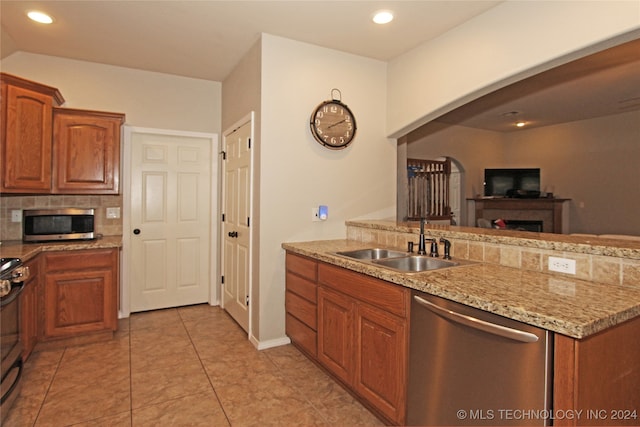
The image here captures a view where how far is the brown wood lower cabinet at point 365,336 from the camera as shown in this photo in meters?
1.90

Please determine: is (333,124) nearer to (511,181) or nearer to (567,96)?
(567,96)

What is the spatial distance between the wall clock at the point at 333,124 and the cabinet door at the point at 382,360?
1.67 meters

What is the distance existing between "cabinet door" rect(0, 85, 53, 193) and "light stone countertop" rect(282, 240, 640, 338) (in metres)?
2.88

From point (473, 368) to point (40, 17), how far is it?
12.4 ft

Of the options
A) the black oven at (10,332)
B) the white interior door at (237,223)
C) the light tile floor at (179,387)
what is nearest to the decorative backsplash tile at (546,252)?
the light tile floor at (179,387)

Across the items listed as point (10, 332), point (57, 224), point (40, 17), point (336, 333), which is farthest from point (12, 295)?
point (40, 17)

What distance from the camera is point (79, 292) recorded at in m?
3.17

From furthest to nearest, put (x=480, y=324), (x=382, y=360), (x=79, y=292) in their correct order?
(x=79, y=292), (x=382, y=360), (x=480, y=324)

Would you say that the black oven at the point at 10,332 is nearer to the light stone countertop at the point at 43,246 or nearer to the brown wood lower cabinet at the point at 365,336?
the light stone countertop at the point at 43,246

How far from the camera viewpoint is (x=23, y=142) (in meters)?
3.05

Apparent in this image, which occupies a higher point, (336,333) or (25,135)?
(25,135)

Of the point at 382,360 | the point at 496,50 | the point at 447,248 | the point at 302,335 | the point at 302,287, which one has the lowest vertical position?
the point at 302,335

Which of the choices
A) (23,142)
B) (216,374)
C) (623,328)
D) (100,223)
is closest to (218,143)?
(100,223)

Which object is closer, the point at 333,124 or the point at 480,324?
the point at 480,324
